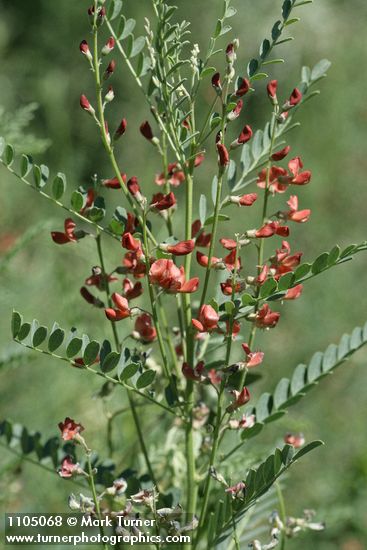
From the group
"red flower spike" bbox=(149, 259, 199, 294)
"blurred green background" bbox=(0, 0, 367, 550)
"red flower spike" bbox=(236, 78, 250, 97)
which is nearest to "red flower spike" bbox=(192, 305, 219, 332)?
"red flower spike" bbox=(149, 259, 199, 294)

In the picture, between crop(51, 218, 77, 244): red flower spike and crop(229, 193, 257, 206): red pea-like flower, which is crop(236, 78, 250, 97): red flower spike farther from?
crop(51, 218, 77, 244): red flower spike

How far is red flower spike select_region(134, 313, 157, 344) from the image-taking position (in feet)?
3.57

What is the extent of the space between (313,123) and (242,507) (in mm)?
4382

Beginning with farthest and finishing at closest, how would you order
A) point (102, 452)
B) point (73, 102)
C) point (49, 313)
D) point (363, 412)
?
point (73, 102)
point (363, 412)
point (49, 313)
point (102, 452)

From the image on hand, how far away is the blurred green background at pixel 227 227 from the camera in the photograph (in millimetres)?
2400

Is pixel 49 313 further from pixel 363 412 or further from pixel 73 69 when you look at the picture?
pixel 73 69

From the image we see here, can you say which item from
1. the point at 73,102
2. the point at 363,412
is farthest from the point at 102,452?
the point at 73,102

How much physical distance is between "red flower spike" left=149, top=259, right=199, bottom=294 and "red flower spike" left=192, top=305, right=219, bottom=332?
1.1 inches

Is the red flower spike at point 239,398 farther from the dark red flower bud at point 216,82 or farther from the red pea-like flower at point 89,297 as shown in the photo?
the dark red flower bud at point 216,82

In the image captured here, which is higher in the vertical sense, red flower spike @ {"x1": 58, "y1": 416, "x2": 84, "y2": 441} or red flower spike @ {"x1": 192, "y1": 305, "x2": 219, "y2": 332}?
red flower spike @ {"x1": 192, "y1": 305, "x2": 219, "y2": 332}

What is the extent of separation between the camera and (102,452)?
5.91ft

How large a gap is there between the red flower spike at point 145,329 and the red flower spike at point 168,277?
12cm

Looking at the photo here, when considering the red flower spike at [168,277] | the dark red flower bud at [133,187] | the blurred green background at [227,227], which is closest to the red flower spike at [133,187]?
the dark red flower bud at [133,187]

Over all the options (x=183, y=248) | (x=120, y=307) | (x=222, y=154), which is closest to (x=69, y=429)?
(x=120, y=307)
